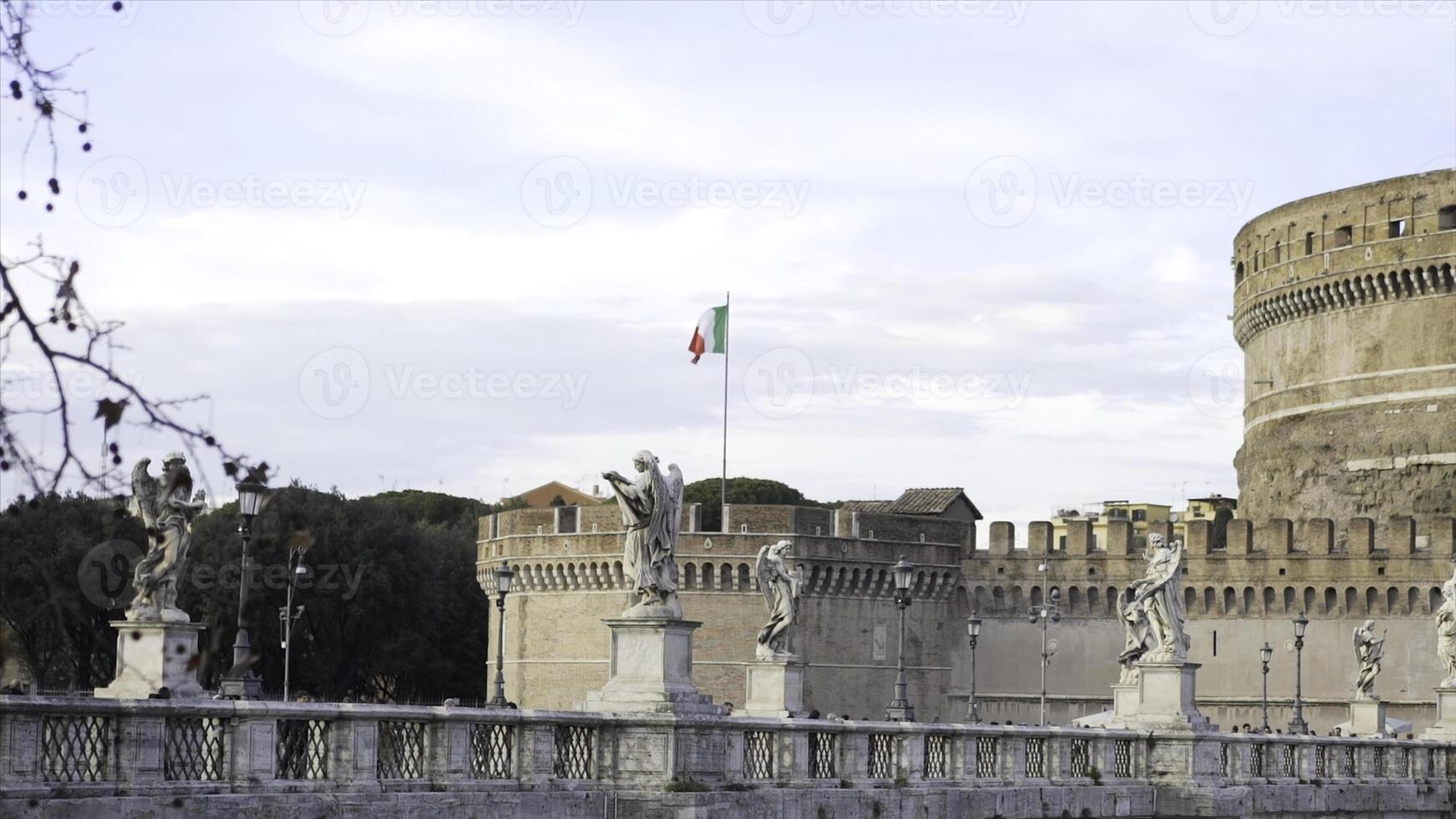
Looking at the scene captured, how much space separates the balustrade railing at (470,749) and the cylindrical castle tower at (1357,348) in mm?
41361

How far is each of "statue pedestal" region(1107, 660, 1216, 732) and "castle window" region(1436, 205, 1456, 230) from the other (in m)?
39.6

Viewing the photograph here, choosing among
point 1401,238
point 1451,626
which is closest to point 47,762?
point 1451,626

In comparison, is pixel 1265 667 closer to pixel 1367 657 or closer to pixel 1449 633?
pixel 1367 657

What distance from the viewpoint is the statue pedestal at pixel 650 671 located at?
1912 cm

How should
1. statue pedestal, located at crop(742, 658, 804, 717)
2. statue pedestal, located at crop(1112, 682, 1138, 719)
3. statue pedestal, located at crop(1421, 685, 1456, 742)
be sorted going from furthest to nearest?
statue pedestal, located at crop(1421, 685, 1456, 742), statue pedestal, located at crop(1112, 682, 1138, 719), statue pedestal, located at crop(742, 658, 804, 717)

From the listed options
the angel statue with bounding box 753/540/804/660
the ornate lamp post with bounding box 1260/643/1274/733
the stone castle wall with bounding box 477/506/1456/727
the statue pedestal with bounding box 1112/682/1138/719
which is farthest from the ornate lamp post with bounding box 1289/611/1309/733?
the angel statue with bounding box 753/540/804/660

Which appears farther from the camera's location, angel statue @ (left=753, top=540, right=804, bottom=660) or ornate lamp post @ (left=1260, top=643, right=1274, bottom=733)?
ornate lamp post @ (left=1260, top=643, right=1274, bottom=733)

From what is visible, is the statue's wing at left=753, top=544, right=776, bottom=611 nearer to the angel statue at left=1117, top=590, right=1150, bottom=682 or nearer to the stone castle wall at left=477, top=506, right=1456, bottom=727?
the angel statue at left=1117, top=590, right=1150, bottom=682

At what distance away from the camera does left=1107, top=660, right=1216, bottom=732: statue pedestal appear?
27875 mm

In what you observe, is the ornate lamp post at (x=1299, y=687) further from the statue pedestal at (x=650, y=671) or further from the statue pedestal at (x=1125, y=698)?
the statue pedestal at (x=650, y=671)

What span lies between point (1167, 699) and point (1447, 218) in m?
40.3

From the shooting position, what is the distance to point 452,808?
17.0 metres

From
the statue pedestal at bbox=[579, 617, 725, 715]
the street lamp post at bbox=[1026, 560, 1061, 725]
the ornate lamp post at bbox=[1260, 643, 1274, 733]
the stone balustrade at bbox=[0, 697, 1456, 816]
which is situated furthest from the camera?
the street lamp post at bbox=[1026, 560, 1061, 725]

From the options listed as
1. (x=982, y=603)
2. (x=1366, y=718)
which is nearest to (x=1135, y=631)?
(x=1366, y=718)
